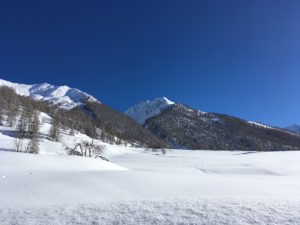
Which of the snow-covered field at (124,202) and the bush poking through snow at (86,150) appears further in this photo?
the bush poking through snow at (86,150)

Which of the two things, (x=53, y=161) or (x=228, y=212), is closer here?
(x=228, y=212)

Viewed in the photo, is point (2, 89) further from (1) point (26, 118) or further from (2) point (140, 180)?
(2) point (140, 180)

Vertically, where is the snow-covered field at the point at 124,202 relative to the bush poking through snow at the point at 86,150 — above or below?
below

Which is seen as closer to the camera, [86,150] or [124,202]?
[124,202]

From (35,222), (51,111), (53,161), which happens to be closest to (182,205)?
(35,222)

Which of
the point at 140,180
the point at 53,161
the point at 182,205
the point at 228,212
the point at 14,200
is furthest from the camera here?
the point at 53,161

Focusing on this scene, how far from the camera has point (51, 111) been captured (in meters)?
169

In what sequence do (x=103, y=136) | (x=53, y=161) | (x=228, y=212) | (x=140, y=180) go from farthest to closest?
(x=103, y=136) → (x=53, y=161) → (x=140, y=180) → (x=228, y=212)

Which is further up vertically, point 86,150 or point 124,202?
point 86,150

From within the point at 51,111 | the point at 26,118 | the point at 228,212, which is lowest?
the point at 228,212

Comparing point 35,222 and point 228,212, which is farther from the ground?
point 228,212

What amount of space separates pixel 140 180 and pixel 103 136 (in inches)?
5741

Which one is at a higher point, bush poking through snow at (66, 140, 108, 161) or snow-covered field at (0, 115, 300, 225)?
bush poking through snow at (66, 140, 108, 161)

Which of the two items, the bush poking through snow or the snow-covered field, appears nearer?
the snow-covered field
